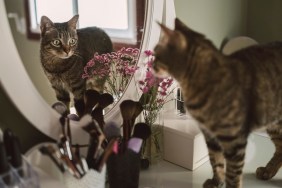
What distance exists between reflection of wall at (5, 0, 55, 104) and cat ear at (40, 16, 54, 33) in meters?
0.03

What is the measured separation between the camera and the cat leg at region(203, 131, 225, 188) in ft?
2.37

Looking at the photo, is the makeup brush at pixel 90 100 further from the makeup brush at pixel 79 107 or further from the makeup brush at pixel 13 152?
the makeup brush at pixel 13 152

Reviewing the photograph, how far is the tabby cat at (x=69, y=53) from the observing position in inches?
27.8

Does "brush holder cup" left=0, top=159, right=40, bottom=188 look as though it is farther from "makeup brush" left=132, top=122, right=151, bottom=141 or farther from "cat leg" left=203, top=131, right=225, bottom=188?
"cat leg" left=203, top=131, right=225, bottom=188

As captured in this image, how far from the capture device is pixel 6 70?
0.62m

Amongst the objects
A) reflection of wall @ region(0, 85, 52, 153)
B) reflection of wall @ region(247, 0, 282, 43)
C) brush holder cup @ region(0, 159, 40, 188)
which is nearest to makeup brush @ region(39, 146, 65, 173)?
brush holder cup @ region(0, 159, 40, 188)

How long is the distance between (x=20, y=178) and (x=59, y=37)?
304mm

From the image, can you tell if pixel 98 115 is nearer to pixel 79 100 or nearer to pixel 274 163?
pixel 79 100

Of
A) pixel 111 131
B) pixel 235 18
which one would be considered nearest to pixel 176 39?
pixel 111 131

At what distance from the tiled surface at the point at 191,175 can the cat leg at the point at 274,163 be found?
0.01m

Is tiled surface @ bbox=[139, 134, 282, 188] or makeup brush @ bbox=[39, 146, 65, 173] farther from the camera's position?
tiled surface @ bbox=[139, 134, 282, 188]

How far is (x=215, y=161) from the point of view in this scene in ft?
2.46

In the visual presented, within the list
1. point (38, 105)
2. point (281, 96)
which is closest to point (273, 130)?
point (281, 96)

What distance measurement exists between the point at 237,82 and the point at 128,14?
1.21ft
